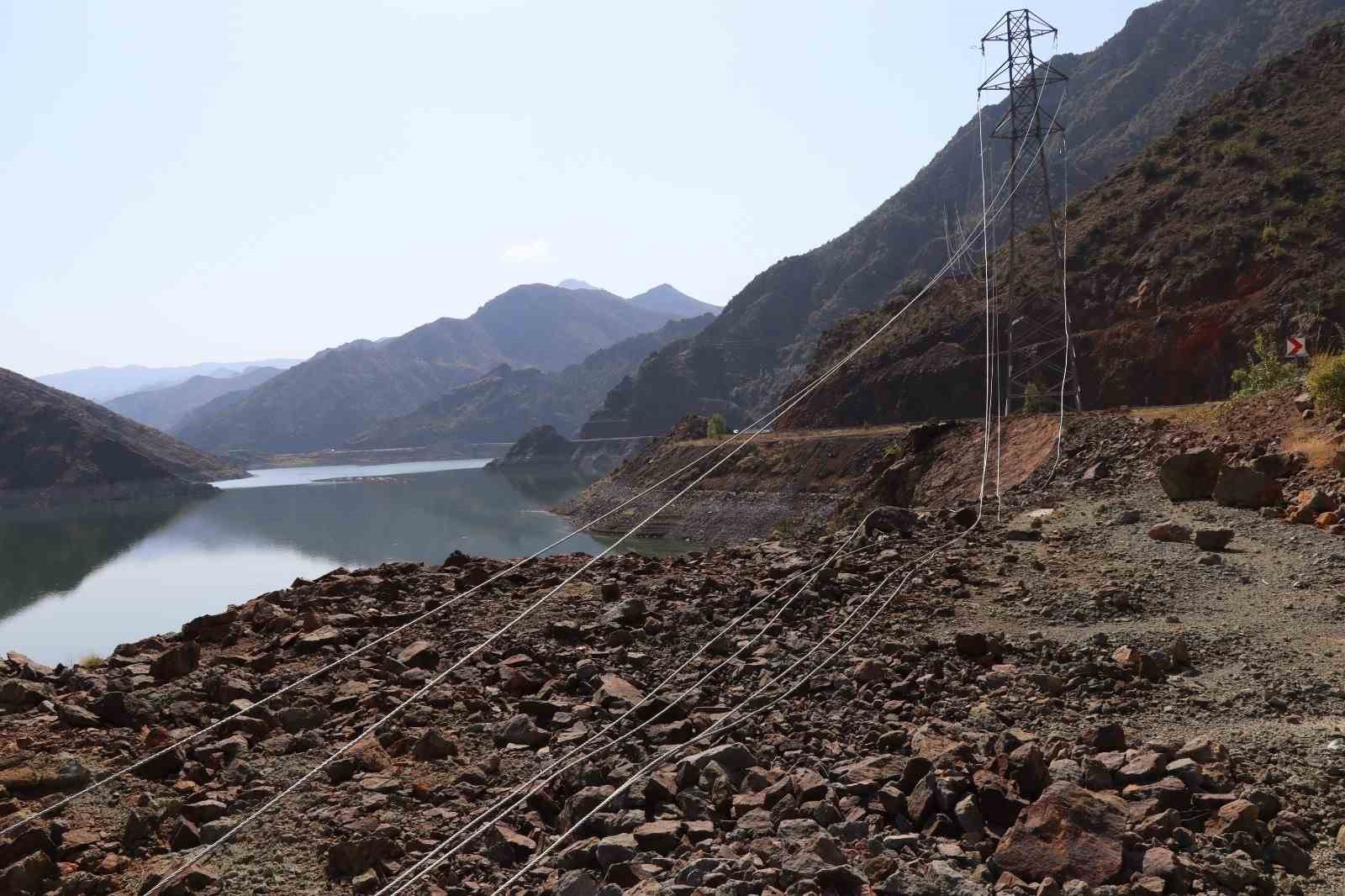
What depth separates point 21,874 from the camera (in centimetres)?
594

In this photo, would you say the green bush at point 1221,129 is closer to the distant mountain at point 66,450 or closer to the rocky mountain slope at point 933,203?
the rocky mountain slope at point 933,203

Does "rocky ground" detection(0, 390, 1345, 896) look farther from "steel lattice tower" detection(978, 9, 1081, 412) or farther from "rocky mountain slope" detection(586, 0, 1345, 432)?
"rocky mountain slope" detection(586, 0, 1345, 432)

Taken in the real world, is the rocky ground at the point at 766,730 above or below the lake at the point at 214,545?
above

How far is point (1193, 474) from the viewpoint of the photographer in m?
14.3

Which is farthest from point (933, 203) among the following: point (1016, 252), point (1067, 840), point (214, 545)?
point (1067, 840)

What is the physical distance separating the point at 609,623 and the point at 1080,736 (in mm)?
5310

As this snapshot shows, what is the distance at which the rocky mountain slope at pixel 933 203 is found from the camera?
112 meters

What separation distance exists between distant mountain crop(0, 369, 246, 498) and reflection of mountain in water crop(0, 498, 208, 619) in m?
9.46

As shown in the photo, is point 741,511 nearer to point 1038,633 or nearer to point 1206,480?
point 1206,480

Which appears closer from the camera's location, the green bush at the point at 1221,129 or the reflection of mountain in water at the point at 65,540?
the reflection of mountain in water at the point at 65,540

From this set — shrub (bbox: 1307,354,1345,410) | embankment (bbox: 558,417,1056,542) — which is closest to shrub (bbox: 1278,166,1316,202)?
embankment (bbox: 558,417,1056,542)

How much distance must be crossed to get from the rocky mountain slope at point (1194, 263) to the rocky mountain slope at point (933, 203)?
5045cm

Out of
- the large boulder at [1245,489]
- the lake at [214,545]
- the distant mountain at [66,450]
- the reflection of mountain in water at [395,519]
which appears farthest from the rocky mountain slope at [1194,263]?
the distant mountain at [66,450]

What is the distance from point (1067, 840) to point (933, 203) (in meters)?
155
